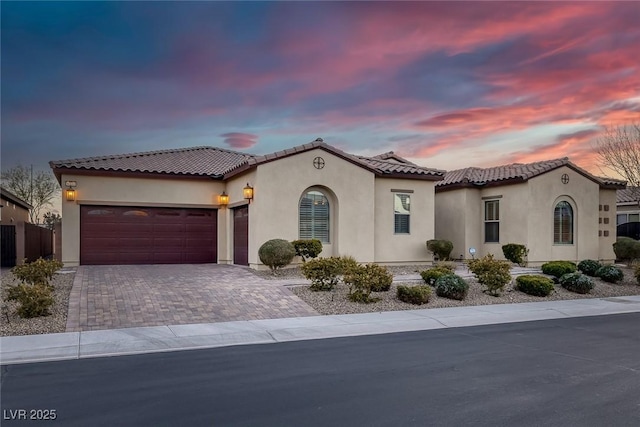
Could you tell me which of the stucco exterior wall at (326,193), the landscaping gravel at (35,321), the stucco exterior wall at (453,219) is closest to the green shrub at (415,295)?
the stucco exterior wall at (326,193)

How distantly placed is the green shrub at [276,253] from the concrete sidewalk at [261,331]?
4.94 m

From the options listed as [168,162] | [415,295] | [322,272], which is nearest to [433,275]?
[415,295]

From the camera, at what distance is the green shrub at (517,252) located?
20.5m

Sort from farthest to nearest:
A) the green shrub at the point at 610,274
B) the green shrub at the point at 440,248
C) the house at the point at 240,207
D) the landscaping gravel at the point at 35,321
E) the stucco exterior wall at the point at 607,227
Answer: the stucco exterior wall at the point at 607,227 < the green shrub at the point at 440,248 < the house at the point at 240,207 < the green shrub at the point at 610,274 < the landscaping gravel at the point at 35,321

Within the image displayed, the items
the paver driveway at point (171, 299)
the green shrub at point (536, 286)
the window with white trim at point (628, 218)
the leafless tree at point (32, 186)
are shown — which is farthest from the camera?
the leafless tree at point (32, 186)

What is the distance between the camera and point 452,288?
14016mm

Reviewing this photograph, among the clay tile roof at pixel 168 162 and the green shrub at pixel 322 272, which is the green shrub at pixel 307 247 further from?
the clay tile roof at pixel 168 162

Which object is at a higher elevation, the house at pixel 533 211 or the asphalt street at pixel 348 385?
the house at pixel 533 211

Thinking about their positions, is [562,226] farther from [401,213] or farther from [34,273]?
[34,273]

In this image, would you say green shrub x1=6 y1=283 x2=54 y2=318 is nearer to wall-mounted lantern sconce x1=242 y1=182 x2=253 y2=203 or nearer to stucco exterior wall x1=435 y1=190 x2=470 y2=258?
wall-mounted lantern sconce x1=242 y1=182 x2=253 y2=203

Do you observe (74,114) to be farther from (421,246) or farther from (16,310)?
(421,246)

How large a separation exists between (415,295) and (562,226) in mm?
11641

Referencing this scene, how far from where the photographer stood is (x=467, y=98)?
19078mm

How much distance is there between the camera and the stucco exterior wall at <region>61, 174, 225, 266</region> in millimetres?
18875
